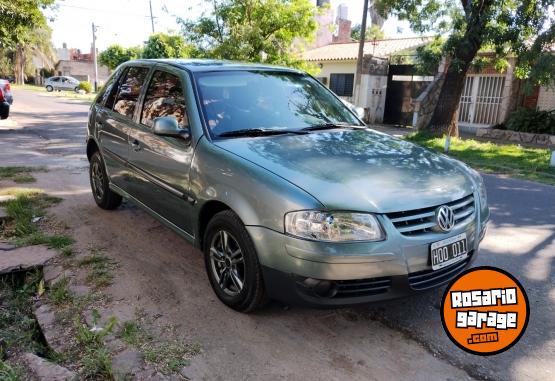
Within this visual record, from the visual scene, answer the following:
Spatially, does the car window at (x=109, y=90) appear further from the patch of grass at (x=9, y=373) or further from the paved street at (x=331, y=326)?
the patch of grass at (x=9, y=373)

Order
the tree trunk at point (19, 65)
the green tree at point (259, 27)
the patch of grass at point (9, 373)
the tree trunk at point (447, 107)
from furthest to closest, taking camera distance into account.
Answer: the tree trunk at point (19, 65) → the green tree at point (259, 27) → the tree trunk at point (447, 107) → the patch of grass at point (9, 373)

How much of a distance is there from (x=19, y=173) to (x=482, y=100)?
1674 centimetres

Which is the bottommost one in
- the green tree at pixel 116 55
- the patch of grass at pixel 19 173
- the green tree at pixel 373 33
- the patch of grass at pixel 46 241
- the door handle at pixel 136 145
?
the patch of grass at pixel 19 173

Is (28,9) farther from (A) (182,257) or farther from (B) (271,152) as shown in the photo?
(B) (271,152)

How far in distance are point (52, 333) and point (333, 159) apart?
2.19m

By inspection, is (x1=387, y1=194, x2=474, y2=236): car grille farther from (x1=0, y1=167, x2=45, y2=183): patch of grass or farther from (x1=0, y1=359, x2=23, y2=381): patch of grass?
(x1=0, y1=167, x2=45, y2=183): patch of grass

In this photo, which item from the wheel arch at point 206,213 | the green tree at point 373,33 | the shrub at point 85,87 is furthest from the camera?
the shrub at point 85,87

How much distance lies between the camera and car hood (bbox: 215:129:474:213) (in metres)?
2.81

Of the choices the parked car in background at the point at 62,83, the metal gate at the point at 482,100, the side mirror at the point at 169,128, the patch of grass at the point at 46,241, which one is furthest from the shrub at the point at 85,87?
the side mirror at the point at 169,128

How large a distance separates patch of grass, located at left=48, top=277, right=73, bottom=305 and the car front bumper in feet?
5.36

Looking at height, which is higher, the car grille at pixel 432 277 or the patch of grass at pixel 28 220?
the car grille at pixel 432 277

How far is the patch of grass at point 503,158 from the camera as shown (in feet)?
29.3

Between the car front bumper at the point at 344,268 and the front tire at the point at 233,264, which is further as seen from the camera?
the front tire at the point at 233,264

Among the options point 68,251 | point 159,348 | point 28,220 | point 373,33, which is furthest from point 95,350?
point 373,33
